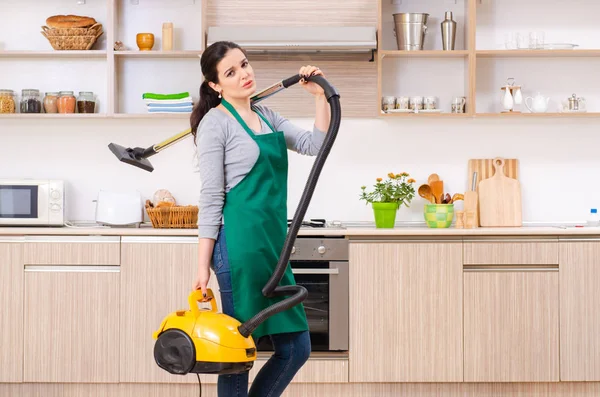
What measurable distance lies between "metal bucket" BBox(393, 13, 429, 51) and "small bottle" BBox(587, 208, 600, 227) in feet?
4.20

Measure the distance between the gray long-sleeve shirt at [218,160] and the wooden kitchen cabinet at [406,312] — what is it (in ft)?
5.30

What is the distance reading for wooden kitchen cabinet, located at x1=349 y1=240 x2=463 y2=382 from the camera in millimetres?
3756

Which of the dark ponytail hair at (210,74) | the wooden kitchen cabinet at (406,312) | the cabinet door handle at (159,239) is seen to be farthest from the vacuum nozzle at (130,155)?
the wooden kitchen cabinet at (406,312)

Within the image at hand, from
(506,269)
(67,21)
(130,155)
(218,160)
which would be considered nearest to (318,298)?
(506,269)

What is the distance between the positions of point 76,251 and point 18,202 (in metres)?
0.49

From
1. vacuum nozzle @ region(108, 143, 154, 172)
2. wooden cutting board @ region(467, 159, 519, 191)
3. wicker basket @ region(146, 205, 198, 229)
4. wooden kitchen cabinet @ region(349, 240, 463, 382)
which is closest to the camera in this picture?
vacuum nozzle @ region(108, 143, 154, 172)

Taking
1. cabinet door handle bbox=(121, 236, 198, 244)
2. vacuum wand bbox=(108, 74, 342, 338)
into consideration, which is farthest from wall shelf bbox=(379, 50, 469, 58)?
vacuum wand bbox=(108, 74, 342, 338)

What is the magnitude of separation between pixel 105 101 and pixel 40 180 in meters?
0.59

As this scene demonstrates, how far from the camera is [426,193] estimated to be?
4.28 metres

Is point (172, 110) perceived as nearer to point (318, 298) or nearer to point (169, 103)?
point (169, 103)

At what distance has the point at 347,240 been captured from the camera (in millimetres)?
3773

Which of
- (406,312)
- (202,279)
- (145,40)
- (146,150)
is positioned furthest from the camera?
(145,40)

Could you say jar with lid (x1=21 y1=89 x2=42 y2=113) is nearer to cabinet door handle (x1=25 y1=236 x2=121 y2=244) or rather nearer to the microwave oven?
the microwave oven

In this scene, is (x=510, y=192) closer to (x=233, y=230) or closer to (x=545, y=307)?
(x=545, y=307)
